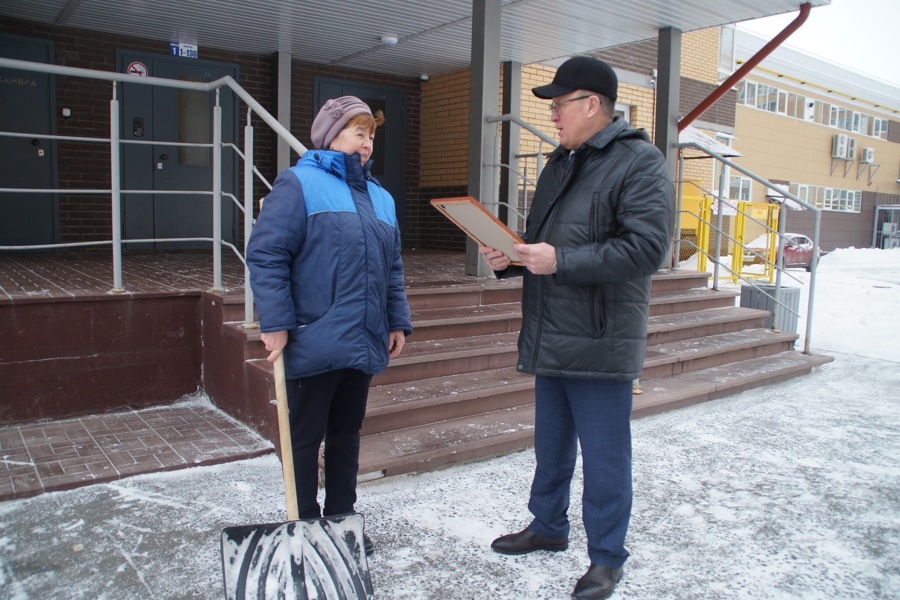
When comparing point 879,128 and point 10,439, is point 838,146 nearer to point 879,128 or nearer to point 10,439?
point 879,128

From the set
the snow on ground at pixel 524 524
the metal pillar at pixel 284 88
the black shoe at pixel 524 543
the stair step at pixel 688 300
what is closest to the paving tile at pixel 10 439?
the snow on ground at pixel 524 524

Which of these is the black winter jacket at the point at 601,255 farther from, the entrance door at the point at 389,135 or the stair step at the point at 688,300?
the entrance door at the point at 389,135

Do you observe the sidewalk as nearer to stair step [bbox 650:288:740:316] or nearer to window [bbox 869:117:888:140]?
stair step [bbox 650:288:740:316]

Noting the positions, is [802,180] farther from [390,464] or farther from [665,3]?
[390,464]

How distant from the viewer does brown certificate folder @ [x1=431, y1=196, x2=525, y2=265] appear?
216cm

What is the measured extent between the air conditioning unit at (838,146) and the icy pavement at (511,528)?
81.1 feet

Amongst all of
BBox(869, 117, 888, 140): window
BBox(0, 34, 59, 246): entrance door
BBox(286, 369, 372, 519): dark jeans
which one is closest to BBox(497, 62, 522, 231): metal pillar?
BBox(0, 34, 59, 246): entrance door

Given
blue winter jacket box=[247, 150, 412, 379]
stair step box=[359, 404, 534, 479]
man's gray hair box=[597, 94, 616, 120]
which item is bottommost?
stair step box=[359, 404, 534, 479]

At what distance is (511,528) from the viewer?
9.21 feet

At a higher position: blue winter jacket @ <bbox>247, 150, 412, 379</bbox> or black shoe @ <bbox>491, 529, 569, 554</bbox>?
blue winter jacket @ <bbox>247, 150, 412, 379</bbox>

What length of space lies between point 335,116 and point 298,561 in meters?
1.37

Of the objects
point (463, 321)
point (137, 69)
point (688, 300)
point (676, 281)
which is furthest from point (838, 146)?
point (463, 321)

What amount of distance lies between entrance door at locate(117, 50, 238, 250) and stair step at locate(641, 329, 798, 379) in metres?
4.94

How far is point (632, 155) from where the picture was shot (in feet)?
7.18
